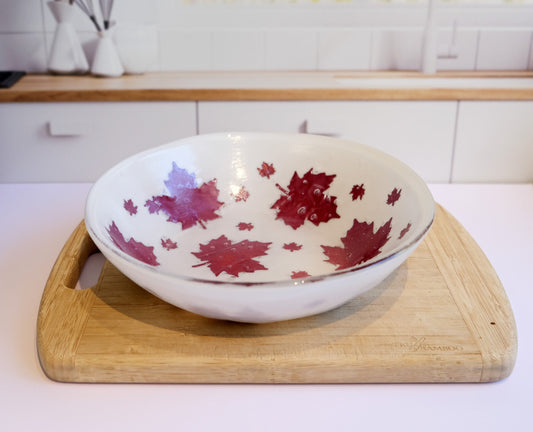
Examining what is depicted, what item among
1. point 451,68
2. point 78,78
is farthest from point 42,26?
point 451,68

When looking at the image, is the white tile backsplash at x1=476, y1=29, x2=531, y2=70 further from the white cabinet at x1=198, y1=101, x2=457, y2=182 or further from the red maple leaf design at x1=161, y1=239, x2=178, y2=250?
the red maple leaf design at x1=161, y1=239, x2=178, y2=250

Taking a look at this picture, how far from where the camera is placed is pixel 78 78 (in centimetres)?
189

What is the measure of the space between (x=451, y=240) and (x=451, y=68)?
4.19 ft

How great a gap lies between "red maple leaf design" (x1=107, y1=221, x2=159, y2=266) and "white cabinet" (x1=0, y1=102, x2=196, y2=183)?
0.82 metres

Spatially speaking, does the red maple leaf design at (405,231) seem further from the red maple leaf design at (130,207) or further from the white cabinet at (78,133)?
the white cabinet at (78,133)

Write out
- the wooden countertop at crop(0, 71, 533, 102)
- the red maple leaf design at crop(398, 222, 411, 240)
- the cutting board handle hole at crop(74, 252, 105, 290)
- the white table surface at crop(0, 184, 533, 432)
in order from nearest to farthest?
the white table surface at crop(0, 184, 533, 432)
the red maple leaf design at crop(398, 222, 411, 240)
the cutting board handle hole at crop(74, 252, 105, 290)
the wooden countertop at crop(0, 71, 533, 102)

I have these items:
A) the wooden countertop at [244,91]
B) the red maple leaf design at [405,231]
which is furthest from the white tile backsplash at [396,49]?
the red maple leaf design at [405,231]

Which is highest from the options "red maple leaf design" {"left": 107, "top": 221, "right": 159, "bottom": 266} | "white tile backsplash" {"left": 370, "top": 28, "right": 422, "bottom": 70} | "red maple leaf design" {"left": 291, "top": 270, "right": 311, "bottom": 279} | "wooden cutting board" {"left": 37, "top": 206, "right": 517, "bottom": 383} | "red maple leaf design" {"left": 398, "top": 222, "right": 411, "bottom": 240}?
"white tile backsplash" {"left": 370, "top": 28, "right": 422, "bottom": 70}

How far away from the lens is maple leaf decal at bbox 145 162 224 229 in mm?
992

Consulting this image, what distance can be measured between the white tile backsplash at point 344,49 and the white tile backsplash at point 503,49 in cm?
37

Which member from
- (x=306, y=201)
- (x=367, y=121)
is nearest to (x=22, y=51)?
(x=367, y=121)

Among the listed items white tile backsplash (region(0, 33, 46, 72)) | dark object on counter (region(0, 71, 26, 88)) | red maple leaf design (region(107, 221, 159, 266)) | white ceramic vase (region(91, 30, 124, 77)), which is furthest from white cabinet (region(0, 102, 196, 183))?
red maple leaf design (region(107, 221, 159, 266))

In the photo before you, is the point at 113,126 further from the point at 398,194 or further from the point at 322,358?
the point at 322,358

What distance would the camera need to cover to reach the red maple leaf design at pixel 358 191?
97cm
